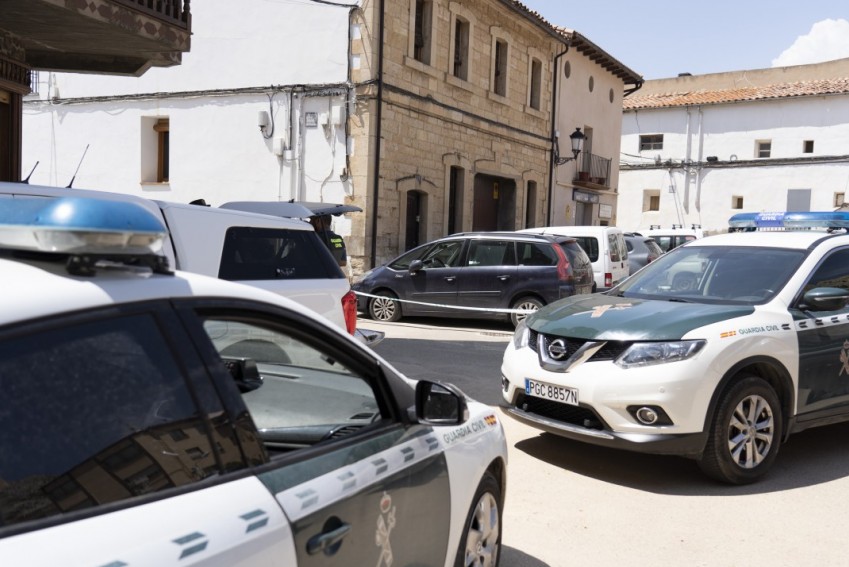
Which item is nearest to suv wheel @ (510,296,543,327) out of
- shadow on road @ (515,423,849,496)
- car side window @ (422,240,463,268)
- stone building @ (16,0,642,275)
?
car side window @ (422,240,463,268)

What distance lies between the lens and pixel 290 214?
26.5ft

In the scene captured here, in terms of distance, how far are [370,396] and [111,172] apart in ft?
62.1

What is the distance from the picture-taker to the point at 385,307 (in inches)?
557

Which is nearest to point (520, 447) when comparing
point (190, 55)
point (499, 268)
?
point (499, 268)

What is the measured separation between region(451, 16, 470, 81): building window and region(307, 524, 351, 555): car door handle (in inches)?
754

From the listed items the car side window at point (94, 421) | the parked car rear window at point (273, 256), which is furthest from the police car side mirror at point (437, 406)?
the parked car rear window at point (273, 256)

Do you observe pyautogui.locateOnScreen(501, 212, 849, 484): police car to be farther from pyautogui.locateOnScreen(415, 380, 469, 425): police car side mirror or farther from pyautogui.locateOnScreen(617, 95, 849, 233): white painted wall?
pyautogui.locateOnScreen(617, 95, 849, 233): white painted wall

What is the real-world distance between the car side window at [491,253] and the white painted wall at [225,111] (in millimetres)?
4468

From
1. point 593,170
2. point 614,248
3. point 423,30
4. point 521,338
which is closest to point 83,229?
point 521,338

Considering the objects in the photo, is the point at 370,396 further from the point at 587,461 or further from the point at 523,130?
the point at 523,130

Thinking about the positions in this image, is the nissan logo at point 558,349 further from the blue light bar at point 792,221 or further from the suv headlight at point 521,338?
the blue light bar at point 792,221

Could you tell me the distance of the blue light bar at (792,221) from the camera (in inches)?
444

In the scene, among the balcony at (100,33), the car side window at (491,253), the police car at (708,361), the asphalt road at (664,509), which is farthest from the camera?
the car side window at (491,253)

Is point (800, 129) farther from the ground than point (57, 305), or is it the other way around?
point (800, 129)
